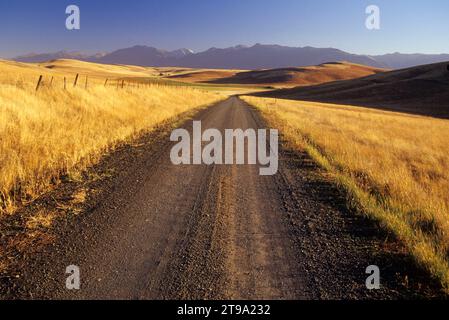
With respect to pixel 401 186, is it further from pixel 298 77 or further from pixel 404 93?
pixel 298 77

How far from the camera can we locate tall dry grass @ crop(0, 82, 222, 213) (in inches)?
280

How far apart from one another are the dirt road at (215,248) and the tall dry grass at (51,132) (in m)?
1.58

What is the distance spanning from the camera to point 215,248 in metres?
4.93

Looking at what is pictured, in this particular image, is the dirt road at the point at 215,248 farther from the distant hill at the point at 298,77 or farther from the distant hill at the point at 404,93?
the distant hill at the point at 298,77

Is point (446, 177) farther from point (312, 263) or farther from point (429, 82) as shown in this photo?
point (429, 82)

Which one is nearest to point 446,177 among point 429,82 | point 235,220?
point 235,220

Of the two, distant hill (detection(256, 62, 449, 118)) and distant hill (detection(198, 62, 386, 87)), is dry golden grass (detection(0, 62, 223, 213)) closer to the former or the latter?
distant hill (detection(256, 62, 449, 118))

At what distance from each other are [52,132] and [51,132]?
0.03 m

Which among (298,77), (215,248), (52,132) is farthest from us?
(298,77)

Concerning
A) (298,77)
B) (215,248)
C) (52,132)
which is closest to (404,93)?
(52,132)

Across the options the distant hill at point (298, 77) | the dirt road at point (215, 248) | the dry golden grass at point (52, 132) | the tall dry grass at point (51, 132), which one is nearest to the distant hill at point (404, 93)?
the dry golden grass at point (52, 132)

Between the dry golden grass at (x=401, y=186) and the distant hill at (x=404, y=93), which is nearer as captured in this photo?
the dry golden grass at (x=401, y=186)

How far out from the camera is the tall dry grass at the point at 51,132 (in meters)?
7.12
